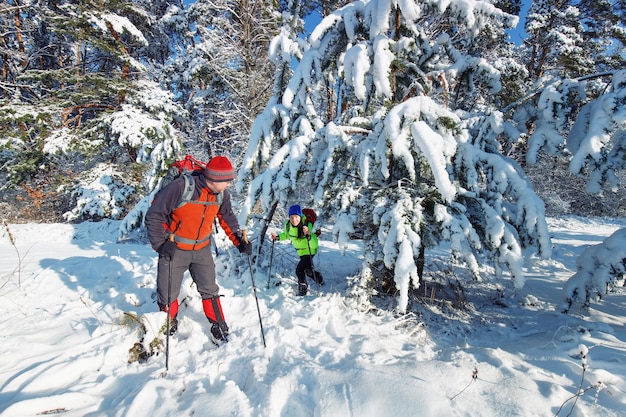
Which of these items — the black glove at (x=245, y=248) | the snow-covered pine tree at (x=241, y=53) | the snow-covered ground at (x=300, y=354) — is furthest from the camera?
the snow-covered pine tree at (x=241, y=53)

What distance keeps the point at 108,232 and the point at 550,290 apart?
13265 mm

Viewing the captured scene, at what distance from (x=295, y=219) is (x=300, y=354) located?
2462 mm

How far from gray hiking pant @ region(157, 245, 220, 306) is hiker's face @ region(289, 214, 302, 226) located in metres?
1.73

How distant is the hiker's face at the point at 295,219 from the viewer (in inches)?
204

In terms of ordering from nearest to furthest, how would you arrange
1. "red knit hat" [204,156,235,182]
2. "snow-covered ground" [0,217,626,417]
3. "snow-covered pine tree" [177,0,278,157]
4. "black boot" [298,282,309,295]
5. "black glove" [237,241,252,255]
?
"snow-covered ground" [0,217,626,417] < "red knit hat" [204,156,235,182] < "black glove" [237,241,252,255] < "black boot" [298,282,309,295] < "snow-covered pine tree" [177,0,278,157]

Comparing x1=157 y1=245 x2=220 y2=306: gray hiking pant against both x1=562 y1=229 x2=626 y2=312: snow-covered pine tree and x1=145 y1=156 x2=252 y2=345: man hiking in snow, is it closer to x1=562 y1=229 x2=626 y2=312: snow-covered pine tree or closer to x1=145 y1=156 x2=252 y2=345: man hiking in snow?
x1=145 y1=156 x2=252 y2=345: man hiking in snow

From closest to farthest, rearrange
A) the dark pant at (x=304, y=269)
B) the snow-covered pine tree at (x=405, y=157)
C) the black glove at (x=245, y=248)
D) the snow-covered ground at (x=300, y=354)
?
the snow-covered ground at (x=300, y=354)
the snow-covered pine tree at (x=405, y=157)
the black glove at (x=245, y=248)
the dark pant at (x=304, y=269)

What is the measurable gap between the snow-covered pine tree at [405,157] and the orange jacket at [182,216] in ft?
3.25

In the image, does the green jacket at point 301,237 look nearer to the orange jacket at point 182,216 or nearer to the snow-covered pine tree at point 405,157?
the snow-covered pine tree at point 405,157

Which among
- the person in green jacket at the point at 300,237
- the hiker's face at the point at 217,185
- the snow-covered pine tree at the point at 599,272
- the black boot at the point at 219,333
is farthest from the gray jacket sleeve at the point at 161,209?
the snow-covered pine tree at the point at 599,272

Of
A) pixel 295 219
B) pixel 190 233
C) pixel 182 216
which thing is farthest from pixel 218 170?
pixel 295 219

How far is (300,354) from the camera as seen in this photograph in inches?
123

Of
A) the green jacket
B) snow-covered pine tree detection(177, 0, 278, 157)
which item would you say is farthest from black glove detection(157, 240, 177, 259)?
snow-covered pine tree detection(177, 0, 278, 157)

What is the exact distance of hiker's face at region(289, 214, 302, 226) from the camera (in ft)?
17.0
